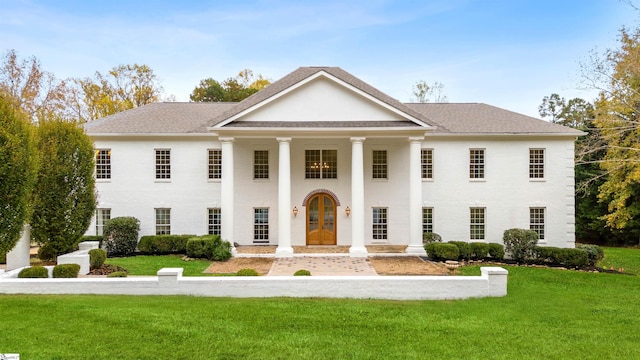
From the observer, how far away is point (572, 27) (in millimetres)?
20031

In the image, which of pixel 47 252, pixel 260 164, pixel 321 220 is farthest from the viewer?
pixel 260 164

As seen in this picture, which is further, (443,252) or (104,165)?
(104,165)

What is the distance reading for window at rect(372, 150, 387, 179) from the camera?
2184 cm

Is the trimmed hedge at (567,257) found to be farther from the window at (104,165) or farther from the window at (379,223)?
the window at (104,165)

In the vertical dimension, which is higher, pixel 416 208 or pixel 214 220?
pixel 416 208

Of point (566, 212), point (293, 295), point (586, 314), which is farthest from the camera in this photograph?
point (566, 212)

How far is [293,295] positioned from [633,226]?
3330cm

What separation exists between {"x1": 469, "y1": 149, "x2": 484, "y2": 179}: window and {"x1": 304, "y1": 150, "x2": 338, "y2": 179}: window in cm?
752

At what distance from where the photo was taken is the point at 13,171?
11062 mm

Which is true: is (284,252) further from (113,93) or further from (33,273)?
(113,93)

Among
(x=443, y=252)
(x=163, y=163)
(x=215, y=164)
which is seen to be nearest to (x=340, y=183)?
(x=443, y=252)

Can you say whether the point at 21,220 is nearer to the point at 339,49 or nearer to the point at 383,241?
the point at 383,241

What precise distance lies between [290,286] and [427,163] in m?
13.2

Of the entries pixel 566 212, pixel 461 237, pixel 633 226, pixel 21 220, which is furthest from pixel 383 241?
pixel 633 226
